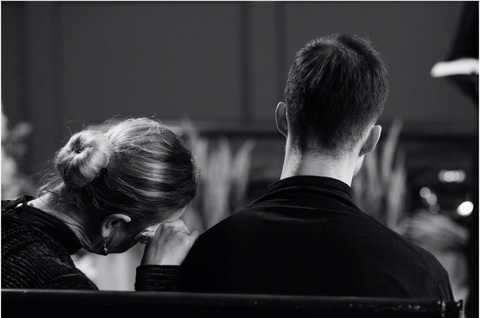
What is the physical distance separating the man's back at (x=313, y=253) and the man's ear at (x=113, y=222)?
28cm

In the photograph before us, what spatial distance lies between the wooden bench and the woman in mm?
312

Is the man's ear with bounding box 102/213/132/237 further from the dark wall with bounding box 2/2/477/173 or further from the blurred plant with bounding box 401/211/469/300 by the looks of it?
the dark wall with bounding box 2/2/477/173

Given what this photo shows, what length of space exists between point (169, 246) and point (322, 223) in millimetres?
287

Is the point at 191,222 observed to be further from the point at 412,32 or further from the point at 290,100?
the point at 412,32

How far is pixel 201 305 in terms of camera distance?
28.7 inches

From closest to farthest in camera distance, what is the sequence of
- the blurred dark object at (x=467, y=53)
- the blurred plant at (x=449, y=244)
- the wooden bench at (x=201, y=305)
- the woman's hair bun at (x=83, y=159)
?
the wooden bench at (x=201, y=305) → the woman's hair bun at (x=83, y=159) → the blurred dark object at (x=467, y=53) → the blurred plant at (x=449, y=244)

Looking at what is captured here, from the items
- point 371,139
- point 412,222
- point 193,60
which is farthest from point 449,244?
point 193,60

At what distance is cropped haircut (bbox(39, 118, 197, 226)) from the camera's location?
1.20m

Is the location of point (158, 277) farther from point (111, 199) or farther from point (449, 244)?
point (449, 244)

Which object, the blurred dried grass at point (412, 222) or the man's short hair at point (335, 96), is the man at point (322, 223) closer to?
the man's short hair at point (335, 96)

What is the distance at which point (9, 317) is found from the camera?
0.78 meters

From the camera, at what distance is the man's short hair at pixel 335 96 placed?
1.03 meters

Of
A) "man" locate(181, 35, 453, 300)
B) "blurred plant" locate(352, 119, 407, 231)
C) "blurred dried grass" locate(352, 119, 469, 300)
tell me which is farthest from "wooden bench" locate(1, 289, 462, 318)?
"blurred plant" locate(352, 119, 407, 231)

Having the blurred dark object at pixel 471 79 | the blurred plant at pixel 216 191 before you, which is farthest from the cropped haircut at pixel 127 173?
the blurred plant at pixel 216 191
